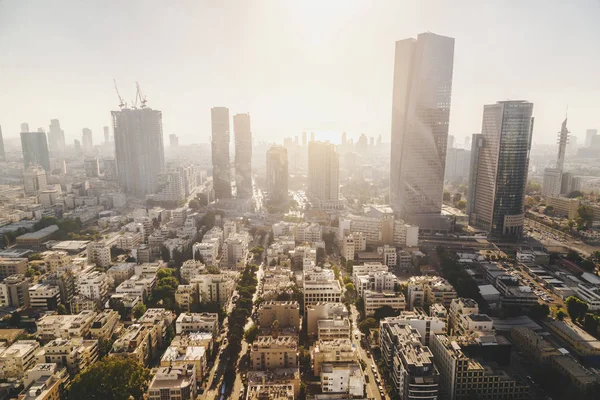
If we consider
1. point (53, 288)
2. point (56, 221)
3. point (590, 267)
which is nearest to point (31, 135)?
point (56, 221)

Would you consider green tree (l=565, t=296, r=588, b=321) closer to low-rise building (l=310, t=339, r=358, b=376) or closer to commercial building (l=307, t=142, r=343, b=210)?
low-rise building (l=310, t=339, r=358, b=376)

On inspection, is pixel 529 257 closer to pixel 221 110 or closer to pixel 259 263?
pixel 259 263

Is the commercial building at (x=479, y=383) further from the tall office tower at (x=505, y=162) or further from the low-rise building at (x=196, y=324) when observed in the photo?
the tall office tower at (x=505, y=162)

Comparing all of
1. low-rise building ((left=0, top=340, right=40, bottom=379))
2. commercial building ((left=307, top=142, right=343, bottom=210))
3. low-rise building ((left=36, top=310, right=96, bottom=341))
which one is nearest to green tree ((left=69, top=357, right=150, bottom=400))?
low-rise building ((left=0, top=340, right=40, bottom=379))

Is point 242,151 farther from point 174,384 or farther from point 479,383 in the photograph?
point 479,383

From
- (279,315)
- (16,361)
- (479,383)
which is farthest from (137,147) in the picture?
(479,383)

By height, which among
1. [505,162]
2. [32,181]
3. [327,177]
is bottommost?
[32,181]

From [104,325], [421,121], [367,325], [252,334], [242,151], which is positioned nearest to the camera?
[252,334]
